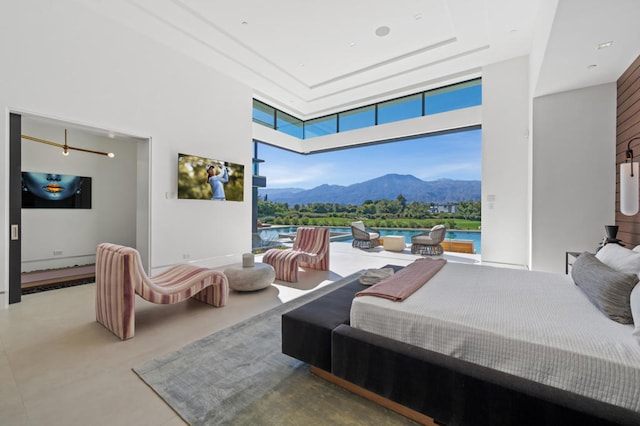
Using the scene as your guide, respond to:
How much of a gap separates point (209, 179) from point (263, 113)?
10.5 ft

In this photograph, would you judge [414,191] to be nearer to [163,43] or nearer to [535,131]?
[535,131]

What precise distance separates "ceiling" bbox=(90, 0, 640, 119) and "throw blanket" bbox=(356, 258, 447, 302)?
2.67 meters

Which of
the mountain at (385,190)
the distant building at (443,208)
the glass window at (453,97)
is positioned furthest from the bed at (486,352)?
the mountain at (385,190)

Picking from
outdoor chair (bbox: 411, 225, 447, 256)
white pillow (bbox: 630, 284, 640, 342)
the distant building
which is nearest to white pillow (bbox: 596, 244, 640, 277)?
white pillow (bbox: 630, 284, 640, 342)

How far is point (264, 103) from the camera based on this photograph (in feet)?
25.1

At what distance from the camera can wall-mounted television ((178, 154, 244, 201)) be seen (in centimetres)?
509

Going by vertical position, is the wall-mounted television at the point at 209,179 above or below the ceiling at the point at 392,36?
below

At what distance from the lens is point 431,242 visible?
680 centimetres

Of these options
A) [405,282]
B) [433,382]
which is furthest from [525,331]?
[405,282]

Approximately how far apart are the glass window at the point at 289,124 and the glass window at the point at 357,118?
1.43 m

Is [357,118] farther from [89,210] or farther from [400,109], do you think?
[89,210]

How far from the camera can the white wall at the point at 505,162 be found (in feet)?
17.3

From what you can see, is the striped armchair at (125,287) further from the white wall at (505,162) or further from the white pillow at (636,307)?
the white wall at (505,162)

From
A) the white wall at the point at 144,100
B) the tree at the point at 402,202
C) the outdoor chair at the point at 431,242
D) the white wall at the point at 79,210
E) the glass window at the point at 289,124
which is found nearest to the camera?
the white wall at the point at 144,100
